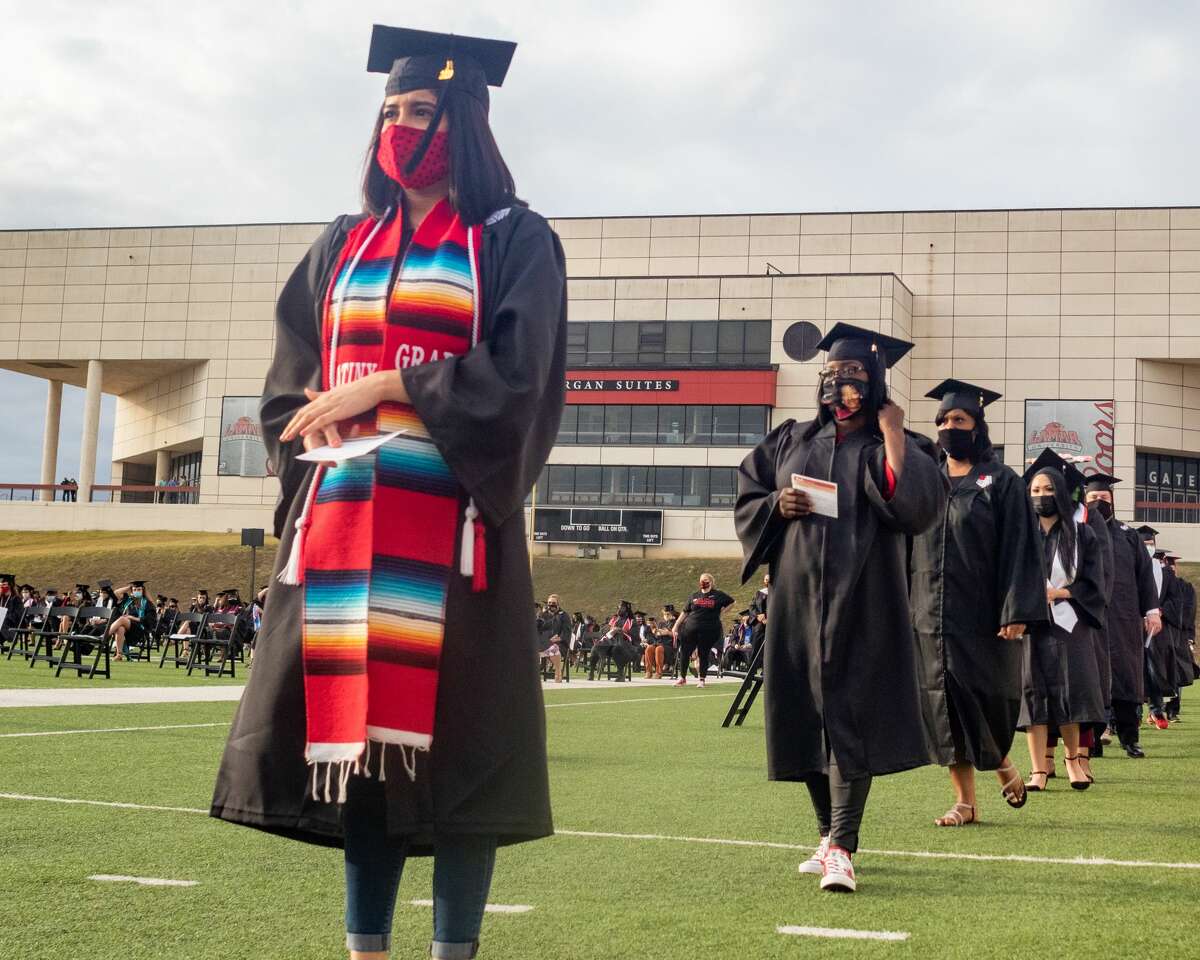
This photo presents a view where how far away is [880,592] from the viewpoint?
18.8ft

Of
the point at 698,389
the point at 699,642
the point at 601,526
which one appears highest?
the point at 698,389

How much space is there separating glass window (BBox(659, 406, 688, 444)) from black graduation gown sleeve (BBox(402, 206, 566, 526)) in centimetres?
6229

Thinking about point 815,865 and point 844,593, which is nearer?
point 815,865

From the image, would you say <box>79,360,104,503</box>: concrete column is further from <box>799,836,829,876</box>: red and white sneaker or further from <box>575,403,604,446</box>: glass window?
<box>799,836,829,876</box>: red and white sneaker

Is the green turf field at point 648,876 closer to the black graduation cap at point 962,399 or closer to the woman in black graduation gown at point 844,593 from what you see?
the woman in black graduation gown at point 844,593

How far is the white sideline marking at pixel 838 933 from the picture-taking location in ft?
13.9

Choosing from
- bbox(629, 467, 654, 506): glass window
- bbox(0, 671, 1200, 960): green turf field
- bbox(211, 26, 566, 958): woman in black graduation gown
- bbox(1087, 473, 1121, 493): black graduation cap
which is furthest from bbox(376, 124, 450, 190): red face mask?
bbox(629, 467, 654, 506): glass window

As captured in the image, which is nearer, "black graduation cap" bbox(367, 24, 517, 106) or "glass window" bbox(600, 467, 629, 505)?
"black graduation cap" bbox(367, 24, 517, 106)

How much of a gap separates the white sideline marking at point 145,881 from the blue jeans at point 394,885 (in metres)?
2.19

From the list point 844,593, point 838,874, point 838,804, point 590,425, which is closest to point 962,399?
point 844,593

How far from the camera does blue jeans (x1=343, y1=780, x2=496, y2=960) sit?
2816mm

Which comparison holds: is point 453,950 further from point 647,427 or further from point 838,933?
point 647,427

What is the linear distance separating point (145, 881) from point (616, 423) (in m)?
61.4

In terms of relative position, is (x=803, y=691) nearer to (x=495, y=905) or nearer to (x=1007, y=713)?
(x=495, y=905)
